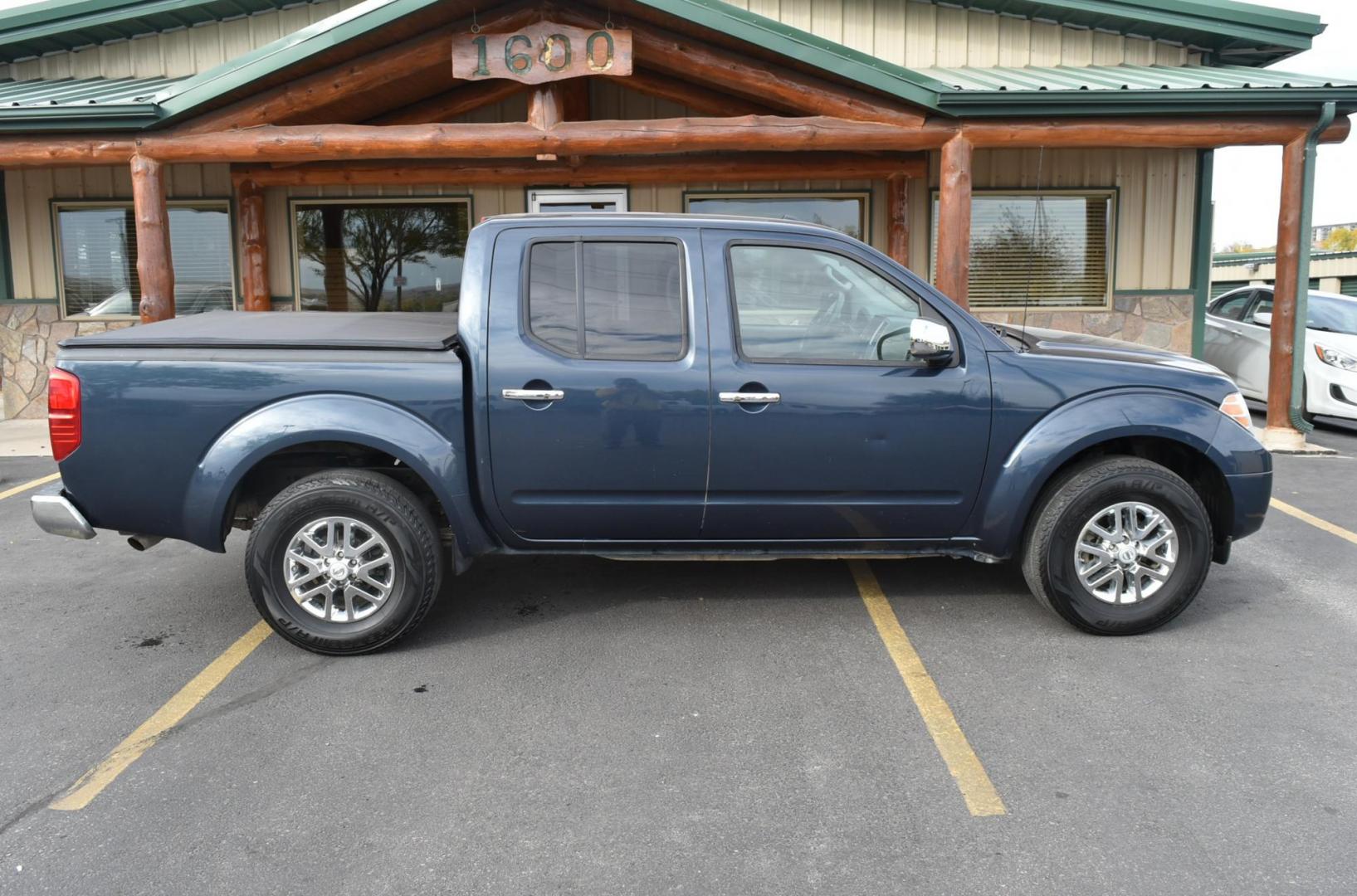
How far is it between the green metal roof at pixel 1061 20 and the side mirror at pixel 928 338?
7852 mm

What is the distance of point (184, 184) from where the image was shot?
36.8 feet

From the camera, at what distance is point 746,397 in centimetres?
423

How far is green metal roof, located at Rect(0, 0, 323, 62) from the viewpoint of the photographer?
1052cm

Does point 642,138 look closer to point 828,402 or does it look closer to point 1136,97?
point 1136,97

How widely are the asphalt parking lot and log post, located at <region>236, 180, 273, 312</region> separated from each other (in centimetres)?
629

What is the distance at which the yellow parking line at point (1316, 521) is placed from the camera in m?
6.22

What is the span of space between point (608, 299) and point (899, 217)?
7.26 metres

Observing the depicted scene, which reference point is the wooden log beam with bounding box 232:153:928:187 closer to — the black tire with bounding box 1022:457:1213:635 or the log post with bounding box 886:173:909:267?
the log post with bounding box 886:173:909:267

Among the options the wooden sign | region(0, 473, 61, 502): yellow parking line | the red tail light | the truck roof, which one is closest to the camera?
the red tail light

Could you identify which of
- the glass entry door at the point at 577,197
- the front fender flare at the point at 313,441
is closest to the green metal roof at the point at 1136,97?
the glass entry door at the point at 577,197

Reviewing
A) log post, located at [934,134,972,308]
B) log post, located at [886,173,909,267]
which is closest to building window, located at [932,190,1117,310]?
log post, located at [886,173,909,267]

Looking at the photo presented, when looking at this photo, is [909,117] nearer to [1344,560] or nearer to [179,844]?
[1344,560]

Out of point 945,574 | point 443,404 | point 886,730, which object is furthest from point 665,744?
point 945,574

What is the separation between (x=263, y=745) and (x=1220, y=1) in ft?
36.7
